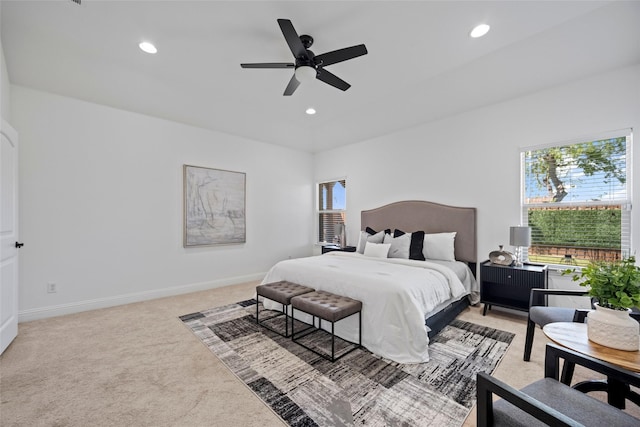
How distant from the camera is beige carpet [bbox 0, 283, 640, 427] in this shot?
1.72m

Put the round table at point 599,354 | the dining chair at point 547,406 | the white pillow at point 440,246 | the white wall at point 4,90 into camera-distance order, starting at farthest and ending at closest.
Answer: the white pillow at point 440,246 < the white wall at point 4,90 < the round table at point 599,354 < the dining chair at point 547,406

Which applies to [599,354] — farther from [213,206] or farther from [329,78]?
[213,206]

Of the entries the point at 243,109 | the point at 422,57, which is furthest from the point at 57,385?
the point at 422,57

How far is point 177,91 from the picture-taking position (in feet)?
12.6

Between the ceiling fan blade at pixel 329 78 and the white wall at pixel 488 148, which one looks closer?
the ceiling fan blade at pixel 329 78

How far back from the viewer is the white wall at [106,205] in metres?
3.29

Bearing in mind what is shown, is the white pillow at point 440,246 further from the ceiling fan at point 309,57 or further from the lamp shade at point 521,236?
the ceiling fan at point 309,57

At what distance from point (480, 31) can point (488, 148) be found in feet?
5.73

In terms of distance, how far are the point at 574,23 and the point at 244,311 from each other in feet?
15.3

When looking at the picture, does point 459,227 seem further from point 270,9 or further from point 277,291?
point 270,9

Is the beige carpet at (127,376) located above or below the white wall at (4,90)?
below

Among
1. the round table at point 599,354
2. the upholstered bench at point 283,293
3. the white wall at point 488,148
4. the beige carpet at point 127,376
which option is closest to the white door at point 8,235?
the beige carpet at point 127,376

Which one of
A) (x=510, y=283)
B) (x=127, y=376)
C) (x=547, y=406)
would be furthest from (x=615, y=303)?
(x=127, y=376)

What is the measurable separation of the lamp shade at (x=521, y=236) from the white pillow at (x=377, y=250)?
153cm
